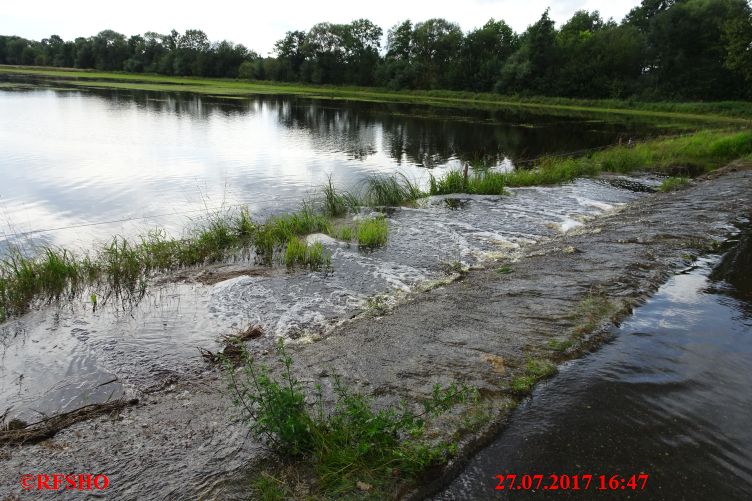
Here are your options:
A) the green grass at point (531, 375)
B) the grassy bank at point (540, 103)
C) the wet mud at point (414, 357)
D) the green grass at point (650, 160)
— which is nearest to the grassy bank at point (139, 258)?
the wet mud at point (414, 357)

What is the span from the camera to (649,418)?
17.0ft

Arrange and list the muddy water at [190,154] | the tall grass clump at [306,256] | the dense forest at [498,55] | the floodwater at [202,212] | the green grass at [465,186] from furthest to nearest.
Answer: the dense forest at [498,55]
the green grass at [465,186]
the muddy water at [190,154]
the tall grass clump at [306,256]
the floodwater at [202,212]

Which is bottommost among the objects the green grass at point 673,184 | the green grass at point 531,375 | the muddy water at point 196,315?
the muddy water at point 196,315

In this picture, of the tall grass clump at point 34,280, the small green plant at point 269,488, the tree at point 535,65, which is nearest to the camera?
the small green plant at point 269,488

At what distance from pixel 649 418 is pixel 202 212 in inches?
541

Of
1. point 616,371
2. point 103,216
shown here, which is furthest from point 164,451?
point 103,216

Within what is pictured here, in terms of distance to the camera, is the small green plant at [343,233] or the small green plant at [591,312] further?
the small green plant at [343,233]

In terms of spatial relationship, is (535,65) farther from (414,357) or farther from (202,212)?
(414,357)

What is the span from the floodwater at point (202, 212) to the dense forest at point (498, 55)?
50.9 m

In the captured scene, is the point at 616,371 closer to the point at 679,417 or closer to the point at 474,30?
the point at 679,417

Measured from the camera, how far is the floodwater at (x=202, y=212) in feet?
23.7

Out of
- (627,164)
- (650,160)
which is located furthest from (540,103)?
(627,164)
